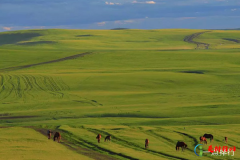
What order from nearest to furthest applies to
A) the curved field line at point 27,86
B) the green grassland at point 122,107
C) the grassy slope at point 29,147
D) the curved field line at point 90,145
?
the grassy slope at point 29,147 → the curved field line at point 90,145 → the green grassland at point 122,107 → the curved field line at point 27,86

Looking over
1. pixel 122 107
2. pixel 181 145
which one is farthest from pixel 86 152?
pixel 122 107

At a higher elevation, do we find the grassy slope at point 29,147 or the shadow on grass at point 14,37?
the shadow on grass at point 14,37

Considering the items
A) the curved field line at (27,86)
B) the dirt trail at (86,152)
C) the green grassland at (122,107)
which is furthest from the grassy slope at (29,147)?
the curved field line at (27,86)

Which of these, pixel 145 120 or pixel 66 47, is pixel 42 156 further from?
pixel 66 47

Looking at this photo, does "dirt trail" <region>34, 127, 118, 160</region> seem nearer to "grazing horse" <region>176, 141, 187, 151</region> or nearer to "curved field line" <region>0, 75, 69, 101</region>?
"grazing horse" <region>176, 141, 187, 151</region>

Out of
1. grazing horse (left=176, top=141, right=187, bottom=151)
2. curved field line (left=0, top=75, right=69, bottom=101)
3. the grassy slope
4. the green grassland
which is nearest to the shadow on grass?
the green grassland

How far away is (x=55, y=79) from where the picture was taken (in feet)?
181

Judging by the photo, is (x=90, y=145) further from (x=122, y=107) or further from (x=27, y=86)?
(x=27, y=86)

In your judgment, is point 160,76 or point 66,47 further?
point 66,47

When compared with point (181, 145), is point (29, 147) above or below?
below

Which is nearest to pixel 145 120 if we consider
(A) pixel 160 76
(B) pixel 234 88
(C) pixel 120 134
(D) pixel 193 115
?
(D) pixel 193 115

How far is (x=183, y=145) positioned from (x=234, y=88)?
28.9 metres

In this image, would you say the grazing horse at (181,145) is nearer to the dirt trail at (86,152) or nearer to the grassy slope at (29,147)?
the dirt trail at (86,152)

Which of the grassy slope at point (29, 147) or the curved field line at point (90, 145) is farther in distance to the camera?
the curved field line at point (90, 145)
